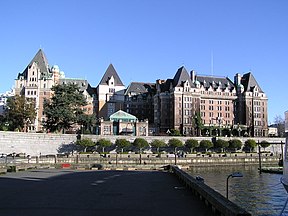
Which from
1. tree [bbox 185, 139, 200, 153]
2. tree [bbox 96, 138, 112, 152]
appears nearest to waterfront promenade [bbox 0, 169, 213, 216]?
tree [bbox 96, 138, 112, 152]

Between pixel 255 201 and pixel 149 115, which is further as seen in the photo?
pixel 149 115

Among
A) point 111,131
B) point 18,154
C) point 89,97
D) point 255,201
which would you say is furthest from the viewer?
point 89,97

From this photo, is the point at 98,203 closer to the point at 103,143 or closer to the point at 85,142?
the point at 85,142

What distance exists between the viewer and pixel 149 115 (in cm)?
12012

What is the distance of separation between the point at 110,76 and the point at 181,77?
84.7ft

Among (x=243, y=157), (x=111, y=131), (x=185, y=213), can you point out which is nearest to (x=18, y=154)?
(x=111, y=131)

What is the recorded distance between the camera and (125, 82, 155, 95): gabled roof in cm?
12162

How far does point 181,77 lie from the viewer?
107 metres

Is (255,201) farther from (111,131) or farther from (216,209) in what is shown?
(111,131)

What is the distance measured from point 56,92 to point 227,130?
53022 millimetres

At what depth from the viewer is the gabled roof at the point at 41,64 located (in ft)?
356

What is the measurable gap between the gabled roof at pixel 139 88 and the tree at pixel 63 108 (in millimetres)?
42060

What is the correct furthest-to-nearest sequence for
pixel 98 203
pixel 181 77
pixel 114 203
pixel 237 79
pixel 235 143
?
pixel 237 79
pixel 181 77
pixel 235 143
pixel 114 203
pixel 98 203

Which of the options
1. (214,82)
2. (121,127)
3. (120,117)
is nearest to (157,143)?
(121,127)
